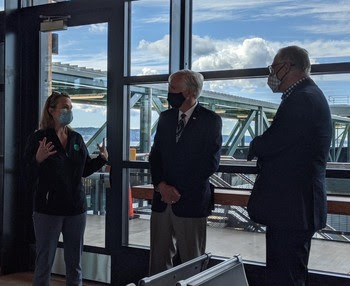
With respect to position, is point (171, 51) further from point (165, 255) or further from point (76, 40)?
point (165, 255)

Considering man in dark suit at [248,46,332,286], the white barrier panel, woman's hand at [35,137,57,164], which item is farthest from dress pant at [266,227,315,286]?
woman's hand at [35,137,57,164]

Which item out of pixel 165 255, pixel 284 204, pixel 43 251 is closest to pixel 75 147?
pixel 43 251

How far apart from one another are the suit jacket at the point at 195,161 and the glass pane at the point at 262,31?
2.00 feet

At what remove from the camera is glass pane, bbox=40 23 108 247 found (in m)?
3.81

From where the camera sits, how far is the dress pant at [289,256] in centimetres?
236

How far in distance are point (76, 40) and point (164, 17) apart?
81 cm

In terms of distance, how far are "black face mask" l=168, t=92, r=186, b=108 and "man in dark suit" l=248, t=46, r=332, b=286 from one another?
2.13 feet

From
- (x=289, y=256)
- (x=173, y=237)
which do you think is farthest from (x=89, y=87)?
(x=289, y=256)

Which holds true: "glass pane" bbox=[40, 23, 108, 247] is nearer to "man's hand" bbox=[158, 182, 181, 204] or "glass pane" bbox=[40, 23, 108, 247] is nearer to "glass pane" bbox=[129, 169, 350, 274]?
"glass pane" bbox=[129, 169, 350, 274]

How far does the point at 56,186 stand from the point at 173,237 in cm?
75

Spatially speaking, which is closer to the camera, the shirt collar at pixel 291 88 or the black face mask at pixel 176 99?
the shirt collar at pixel 291 88

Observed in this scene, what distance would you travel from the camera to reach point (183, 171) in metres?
2.85

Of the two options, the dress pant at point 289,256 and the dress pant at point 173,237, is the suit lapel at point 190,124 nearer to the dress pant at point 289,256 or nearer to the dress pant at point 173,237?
the dress pant at point 173,237

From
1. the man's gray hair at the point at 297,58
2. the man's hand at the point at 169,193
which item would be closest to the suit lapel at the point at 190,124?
the man's hand at the point at 169,193
